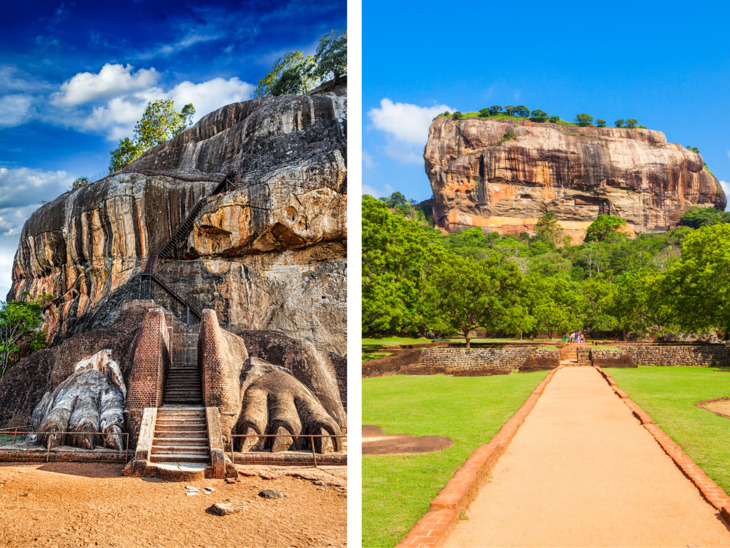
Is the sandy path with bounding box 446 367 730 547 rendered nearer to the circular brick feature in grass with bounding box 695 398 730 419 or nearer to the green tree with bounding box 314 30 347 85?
the circular brick feature in grass with bounding box 695 398 730 419

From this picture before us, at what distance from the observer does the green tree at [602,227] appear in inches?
2199

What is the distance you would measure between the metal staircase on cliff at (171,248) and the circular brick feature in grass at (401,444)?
2818mm

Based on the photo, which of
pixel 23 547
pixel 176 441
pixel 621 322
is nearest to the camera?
pixel 23 547

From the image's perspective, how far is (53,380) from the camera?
525 centimetres

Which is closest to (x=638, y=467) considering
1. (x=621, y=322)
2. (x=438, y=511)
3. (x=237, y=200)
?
(x=438, y=511)

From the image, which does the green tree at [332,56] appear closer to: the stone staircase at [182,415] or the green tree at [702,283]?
the stone staircase at [182,415]

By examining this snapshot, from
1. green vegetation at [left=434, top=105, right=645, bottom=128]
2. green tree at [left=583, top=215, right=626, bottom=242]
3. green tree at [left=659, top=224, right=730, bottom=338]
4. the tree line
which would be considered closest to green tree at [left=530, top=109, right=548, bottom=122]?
green vegetation at [left=434, top=105, right=645, bottom=128]

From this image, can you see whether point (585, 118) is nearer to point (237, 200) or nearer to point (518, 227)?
point (518, 227)

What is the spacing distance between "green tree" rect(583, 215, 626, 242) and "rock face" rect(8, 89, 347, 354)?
53989 mm

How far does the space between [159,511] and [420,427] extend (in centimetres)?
405

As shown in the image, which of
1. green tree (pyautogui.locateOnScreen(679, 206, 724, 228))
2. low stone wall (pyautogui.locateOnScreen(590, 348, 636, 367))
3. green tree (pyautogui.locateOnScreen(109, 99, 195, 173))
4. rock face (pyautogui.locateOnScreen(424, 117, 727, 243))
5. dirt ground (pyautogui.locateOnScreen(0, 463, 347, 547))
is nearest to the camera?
dirt ground (pyautogui.locateOnScreen(0, 463, 347, 547))

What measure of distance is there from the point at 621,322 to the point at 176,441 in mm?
23844

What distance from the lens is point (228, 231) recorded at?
281 inches

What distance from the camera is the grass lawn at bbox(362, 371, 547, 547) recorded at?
12.6 ft
